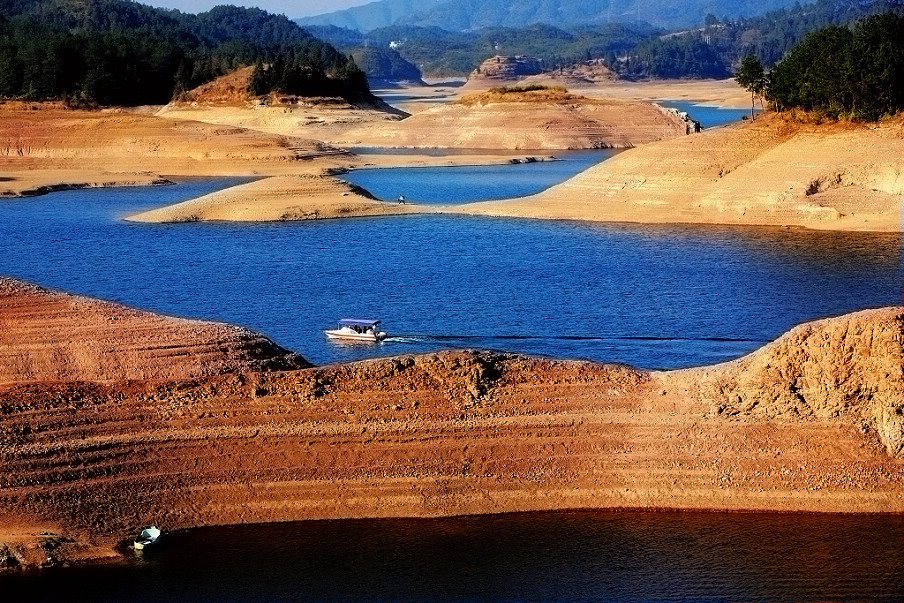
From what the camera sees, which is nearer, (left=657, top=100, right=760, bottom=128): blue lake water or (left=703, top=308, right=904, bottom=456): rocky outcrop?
(left=703, top=308, right=904, bottom=456): rocky outcrop

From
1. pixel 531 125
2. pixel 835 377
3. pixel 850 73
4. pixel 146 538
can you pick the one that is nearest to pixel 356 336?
pixel 146 538

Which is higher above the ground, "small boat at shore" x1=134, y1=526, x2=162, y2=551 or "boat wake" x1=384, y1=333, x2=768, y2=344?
"boat wake" x1=384, y1=333, x2=768, y2=344

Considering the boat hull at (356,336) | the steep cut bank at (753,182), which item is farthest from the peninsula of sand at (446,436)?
the steep cut bank at (753,182)

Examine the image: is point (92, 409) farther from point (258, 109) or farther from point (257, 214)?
point (258, 109)

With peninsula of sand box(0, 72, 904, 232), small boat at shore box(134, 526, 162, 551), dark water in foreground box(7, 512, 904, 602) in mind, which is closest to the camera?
dark water in foreground box(7, 512, 904, 602)

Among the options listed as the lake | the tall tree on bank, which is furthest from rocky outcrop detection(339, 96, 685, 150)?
the lake

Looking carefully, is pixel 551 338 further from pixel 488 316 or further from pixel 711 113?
pixel 711 113

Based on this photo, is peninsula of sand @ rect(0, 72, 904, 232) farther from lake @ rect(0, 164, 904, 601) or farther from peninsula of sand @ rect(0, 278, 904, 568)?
peninsula of sand @ rect(0, 278, 904, 568)

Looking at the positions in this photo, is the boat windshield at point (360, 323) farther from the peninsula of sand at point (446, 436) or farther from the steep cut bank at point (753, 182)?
the steep cut bank at point (753, 182)
